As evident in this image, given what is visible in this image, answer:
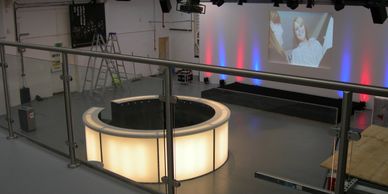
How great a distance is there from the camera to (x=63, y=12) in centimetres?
1192

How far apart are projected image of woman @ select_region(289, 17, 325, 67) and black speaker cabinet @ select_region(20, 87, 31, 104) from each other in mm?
7044

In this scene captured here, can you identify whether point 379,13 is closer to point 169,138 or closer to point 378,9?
point 378,9

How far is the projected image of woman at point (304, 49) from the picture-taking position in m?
11.0

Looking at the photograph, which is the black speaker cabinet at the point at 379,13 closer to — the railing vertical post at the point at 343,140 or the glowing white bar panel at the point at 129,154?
the glowing white bar panel at the point at 129,154

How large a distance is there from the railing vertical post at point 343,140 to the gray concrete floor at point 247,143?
3.61 feet

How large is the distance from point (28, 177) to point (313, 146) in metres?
4.46

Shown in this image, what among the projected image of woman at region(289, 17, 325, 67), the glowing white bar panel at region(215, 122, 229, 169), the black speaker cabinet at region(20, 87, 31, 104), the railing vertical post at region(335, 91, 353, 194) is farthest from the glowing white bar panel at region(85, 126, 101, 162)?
the projected image of woman at region(289, 17, 325, 67)

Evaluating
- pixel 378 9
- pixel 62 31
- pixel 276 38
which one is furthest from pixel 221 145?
pixel 62 31

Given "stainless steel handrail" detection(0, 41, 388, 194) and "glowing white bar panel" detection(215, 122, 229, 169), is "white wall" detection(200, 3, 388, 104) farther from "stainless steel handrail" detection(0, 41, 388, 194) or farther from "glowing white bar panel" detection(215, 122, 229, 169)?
"stainless steel handrail" detection(0, 41, 388, 194)

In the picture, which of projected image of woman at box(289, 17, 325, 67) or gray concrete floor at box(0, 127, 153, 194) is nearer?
gray concrete floor at box(0, 127, 153, 194)

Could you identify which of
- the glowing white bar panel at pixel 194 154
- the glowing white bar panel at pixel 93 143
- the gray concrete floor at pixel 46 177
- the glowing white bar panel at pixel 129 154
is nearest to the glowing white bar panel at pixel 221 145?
the glowing white bar panel at pixel 194 154

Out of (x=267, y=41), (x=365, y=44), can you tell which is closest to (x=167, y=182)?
(x=365, y=44)

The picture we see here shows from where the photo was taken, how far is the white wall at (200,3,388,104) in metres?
10.1

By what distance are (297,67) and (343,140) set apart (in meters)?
9.92
